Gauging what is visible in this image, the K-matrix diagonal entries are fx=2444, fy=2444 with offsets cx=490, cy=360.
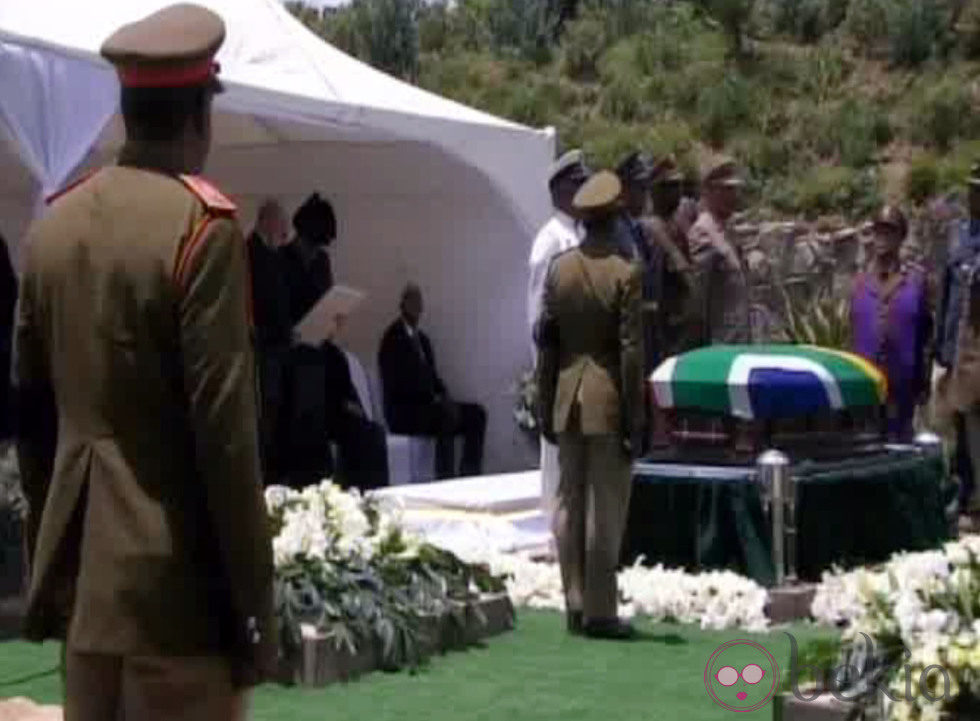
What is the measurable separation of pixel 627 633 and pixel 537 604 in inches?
36.3

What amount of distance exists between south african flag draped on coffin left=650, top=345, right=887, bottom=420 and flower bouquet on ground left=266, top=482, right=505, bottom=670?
66.6 inches

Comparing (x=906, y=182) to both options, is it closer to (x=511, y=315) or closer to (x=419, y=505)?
(x=511, y=315)

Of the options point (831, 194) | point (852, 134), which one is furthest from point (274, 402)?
point (852, 134)

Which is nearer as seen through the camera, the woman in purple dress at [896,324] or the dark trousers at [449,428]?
the woman in purple dress at [896,324]

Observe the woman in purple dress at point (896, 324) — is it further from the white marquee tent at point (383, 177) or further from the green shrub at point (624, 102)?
the green shrub at point (624, 102)

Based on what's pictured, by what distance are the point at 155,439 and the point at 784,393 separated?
261 inches

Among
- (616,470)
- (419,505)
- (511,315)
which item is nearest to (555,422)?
(616,470)

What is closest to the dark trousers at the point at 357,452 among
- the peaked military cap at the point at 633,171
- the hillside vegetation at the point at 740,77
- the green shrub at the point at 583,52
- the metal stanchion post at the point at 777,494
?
the peaked military cap at the point at 633,171

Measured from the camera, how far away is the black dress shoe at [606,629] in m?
9.45

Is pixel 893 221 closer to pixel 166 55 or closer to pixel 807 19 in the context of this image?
pixel 166 55

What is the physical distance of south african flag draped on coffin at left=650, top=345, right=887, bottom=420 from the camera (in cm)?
1071

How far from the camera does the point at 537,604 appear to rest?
10.4 meters

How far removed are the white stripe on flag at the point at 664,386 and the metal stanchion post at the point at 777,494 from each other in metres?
0.76

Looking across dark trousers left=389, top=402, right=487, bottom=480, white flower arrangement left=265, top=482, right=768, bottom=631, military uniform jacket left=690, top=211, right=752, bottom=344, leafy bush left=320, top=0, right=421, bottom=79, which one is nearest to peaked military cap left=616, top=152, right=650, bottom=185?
military uniform jacket left=690, top=211, right=752, bottom=344
